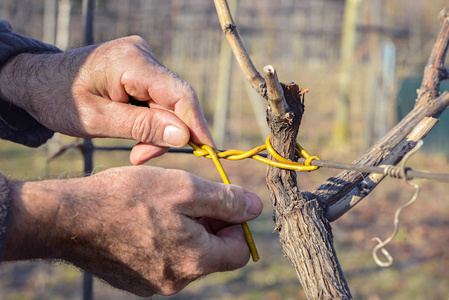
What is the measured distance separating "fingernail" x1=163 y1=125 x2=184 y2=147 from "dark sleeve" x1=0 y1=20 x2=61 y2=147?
71 centimetres

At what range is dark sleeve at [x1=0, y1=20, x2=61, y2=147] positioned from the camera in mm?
1683

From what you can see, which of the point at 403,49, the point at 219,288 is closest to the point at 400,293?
the point at 219,288

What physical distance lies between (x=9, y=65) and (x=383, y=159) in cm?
142

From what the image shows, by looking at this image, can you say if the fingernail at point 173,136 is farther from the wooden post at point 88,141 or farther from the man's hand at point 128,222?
the wooden post at point 88,141

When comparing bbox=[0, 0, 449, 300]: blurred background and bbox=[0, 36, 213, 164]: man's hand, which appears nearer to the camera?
bbox=[0, 36, 213, 164]: man's hand

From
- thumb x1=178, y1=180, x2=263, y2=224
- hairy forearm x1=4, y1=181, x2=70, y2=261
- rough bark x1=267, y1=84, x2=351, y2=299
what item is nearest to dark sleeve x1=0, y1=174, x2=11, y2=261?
hairy forearm x1=4, y1=181, x2=70, y2=261

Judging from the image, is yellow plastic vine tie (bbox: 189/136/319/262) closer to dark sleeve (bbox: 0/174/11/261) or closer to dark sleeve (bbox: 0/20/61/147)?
dark sleeve (bbox: 0/174/11/261)

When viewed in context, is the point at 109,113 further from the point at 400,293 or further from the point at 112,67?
the point at 400,293

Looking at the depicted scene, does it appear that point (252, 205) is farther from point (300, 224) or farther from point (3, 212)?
point (3, 212)

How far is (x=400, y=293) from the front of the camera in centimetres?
400

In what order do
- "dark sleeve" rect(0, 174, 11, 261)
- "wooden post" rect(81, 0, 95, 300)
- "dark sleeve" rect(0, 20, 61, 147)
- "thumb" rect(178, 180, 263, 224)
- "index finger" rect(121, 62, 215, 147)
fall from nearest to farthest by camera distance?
"dark sleeve" rect(0, 174, 11, 261), "thumb" rect(178, 180, 263, 224), "index finger" rect(121, 62, 215, 147), "dark sleeve" rect(0, 20, 61, 147), "wooden post" rect(81, 0, 95, 300)

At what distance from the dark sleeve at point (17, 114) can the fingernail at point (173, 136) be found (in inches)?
28.0

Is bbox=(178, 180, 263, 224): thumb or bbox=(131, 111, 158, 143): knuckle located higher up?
bbox=(131, 111, 158, 143): knuckle

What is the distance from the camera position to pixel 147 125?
1.38 m
